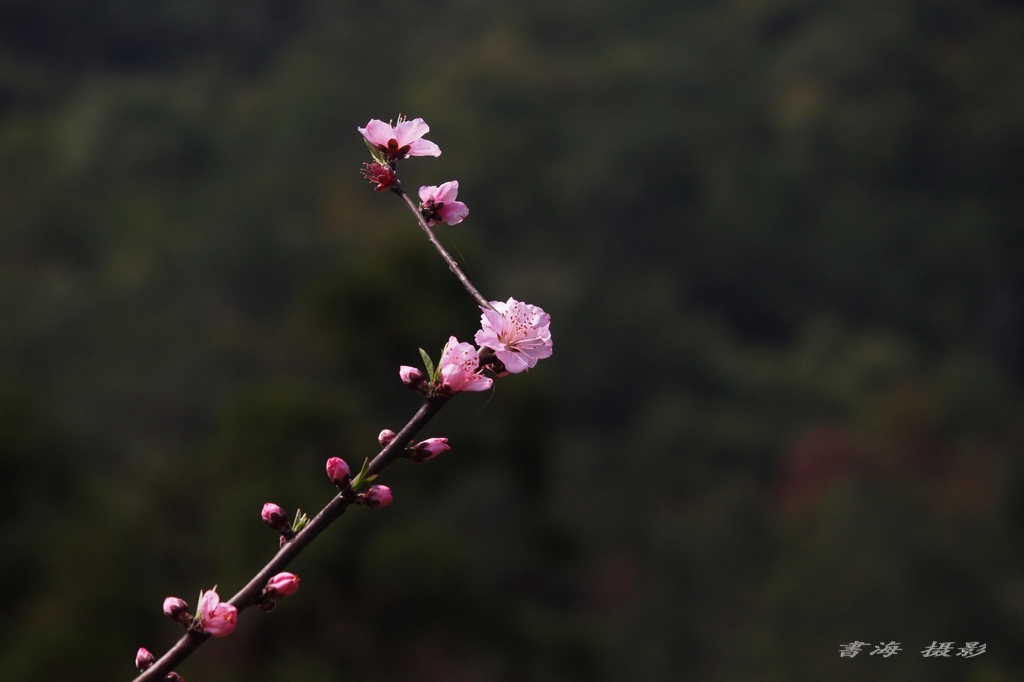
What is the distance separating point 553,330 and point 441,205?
92.8 ft

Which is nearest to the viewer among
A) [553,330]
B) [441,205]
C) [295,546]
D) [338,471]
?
[295,546]

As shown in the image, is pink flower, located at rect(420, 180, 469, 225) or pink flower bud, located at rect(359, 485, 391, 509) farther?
pink flower, located at rect(420, 180, 469, 225)

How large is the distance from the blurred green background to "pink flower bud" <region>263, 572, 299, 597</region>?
9.98m

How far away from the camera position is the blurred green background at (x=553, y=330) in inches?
537

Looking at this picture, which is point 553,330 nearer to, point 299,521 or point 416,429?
point 299,521

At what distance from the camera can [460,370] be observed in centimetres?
123

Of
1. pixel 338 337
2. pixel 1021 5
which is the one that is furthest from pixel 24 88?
pixel 1021 5

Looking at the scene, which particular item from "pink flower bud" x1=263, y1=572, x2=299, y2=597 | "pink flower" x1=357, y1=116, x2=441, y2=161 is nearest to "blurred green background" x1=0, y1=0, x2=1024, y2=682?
"pink flower" x1=357, y1=116, x2=441, y2=161

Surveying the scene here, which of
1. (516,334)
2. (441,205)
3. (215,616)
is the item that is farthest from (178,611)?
(441,205)

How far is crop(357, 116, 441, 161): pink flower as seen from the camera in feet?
5.07

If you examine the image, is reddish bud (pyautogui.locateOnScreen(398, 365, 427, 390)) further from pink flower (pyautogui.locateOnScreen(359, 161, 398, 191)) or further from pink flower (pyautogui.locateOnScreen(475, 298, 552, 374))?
pink flower (pyautogui.locateOnScreen(359, 161, 398, 191))

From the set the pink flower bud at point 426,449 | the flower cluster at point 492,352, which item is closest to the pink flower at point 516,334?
the flower cluster at point 492,352

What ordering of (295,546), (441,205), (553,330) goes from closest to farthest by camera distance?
(295,546)
(441,205)
(553,330)

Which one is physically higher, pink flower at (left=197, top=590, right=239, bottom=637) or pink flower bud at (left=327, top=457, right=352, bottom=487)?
pink flower bud at (left=327, top=457, right=352, bottom=487)
